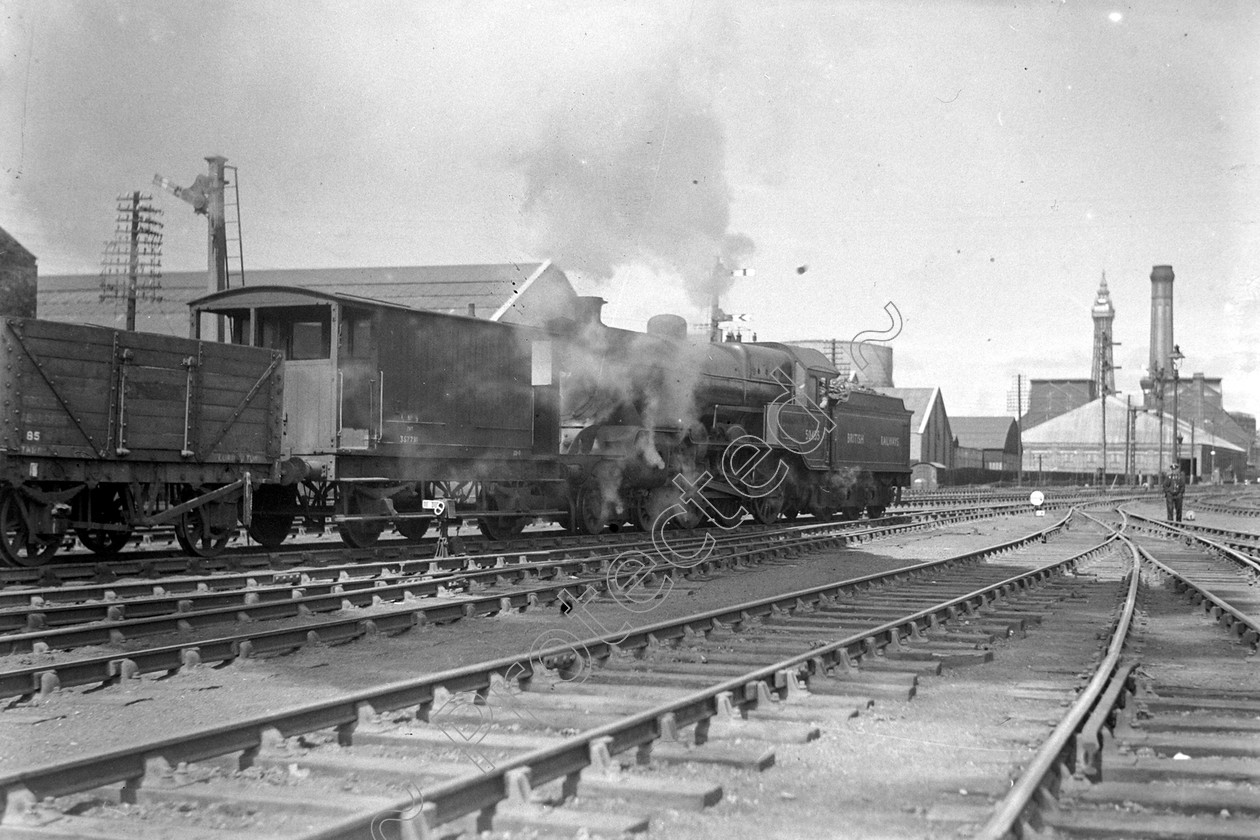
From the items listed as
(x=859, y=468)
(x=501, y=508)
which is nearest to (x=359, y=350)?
(x=501, y=508)

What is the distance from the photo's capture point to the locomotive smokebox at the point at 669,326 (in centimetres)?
1759

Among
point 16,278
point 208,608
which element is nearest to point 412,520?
point 208,608

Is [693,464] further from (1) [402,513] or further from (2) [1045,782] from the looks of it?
(2) [1045,782]

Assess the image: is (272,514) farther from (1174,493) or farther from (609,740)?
(1174,493)

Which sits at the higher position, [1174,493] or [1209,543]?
[1174,493]

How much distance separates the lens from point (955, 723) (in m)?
6.25

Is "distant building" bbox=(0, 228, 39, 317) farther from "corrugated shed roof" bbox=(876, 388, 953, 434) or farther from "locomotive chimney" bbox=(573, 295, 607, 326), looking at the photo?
"corrugated shed roof" bbox=(876, 388, 953, 434)

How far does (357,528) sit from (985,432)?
8758 centimetres

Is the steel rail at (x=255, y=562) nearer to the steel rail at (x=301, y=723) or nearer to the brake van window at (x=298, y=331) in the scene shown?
the brake van window at (x=298, y=331)

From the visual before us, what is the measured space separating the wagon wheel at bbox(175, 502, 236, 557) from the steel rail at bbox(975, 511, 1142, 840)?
9911 mm

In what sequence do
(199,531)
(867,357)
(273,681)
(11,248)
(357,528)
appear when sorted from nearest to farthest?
1. (273,681)
2. (199,531)
3. (357,528)
4. (11,248)
5. (867,357)

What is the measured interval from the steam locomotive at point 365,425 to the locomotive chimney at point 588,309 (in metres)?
0.04

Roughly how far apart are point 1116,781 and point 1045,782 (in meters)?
0.49

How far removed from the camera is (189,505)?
13.1m
